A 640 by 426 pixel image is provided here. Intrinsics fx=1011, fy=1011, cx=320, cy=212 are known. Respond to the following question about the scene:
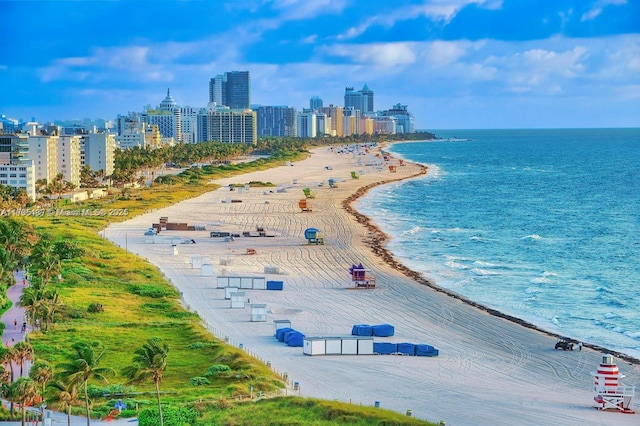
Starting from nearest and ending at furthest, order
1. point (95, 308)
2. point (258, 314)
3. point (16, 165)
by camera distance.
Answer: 1. point (258, 314)
2. point (95, 308)
3. point (16, 165)

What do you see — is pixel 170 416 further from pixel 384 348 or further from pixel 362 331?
pixel 362 331

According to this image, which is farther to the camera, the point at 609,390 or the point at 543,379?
Result: the point at 543,379

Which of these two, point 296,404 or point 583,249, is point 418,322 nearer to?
point 296,404

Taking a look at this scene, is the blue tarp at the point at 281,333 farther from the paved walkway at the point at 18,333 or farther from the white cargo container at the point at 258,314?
the paved walkway at the point at 18,333

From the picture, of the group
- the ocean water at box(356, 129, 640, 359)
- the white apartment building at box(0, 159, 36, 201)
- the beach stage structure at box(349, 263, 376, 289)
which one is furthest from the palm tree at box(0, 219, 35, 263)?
the white apartment building at box(0, 159, 36, 201)

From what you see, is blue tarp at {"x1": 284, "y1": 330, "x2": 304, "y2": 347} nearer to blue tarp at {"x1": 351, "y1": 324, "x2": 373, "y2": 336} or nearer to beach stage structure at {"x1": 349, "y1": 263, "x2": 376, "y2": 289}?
blue tarp at {"x1": 351, "y1": 324, "x2": 373, "y2": 336}

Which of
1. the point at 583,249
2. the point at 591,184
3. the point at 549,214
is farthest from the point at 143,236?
the point at 591,184

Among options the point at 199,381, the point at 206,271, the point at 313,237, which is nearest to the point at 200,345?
the point at 199,381
